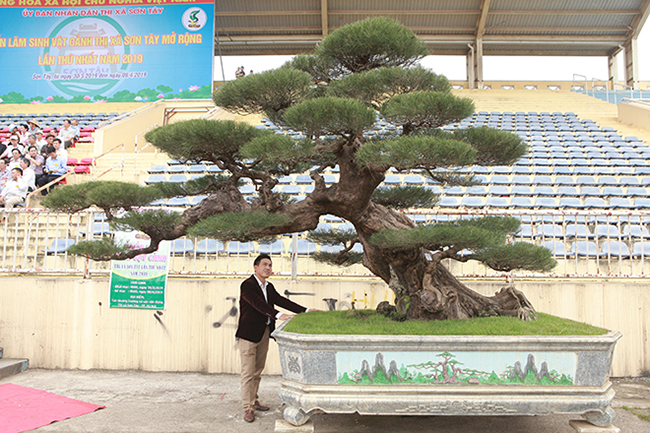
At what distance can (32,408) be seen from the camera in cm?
317

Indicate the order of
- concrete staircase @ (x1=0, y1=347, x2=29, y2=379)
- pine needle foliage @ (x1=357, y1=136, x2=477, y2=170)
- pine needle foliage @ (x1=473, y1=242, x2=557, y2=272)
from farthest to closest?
concrete staircase @ (x1=0, y1=347, x2=29, y2=379), pine needle foliage @ (x1=473, y1=242, x2=557, y2=272), pine needle foliage @ (x1=357, y1=136, x2=477, y2=170)

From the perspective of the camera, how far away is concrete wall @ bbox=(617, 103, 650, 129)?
37.7 ft

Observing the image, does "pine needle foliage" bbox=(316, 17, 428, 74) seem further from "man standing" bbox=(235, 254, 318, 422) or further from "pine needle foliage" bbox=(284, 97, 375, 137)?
"man standing" bbox=(235, 254, 318, 422)

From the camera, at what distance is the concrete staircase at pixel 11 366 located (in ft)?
12.9

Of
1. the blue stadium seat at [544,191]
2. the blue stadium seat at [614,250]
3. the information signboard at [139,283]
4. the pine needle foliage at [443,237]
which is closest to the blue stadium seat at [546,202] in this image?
the blue stadium seat at [544,191]

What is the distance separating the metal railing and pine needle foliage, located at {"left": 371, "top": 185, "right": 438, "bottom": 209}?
79 centimetres

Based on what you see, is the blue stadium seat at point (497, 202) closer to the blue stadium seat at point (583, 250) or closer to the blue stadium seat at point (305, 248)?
the blue stadium seat at point (583, 250)

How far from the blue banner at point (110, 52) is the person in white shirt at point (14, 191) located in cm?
708

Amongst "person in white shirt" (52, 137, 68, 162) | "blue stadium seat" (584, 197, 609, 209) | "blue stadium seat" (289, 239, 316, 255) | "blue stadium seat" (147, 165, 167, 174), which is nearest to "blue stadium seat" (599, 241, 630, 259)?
"blue stadium seat" (584, 197, 609, 209)

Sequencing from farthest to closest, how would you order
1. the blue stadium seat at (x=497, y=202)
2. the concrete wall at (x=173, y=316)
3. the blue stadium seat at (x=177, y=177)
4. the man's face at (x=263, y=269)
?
the blue stadium seat at (x=177, y=177)
the blue stadium seat at (x=497, y=202)
the concrete wall at (x=173, y=316)
the man's face at (x=263, y=269)

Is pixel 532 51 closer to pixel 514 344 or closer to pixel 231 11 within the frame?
pixel 231 11

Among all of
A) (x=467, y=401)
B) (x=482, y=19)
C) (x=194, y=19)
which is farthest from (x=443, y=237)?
(x=482, y=19)

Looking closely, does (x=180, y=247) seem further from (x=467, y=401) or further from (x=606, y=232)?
(x=606, y=232)

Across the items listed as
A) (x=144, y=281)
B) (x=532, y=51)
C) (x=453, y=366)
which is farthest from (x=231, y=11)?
(x=453, y=366)
